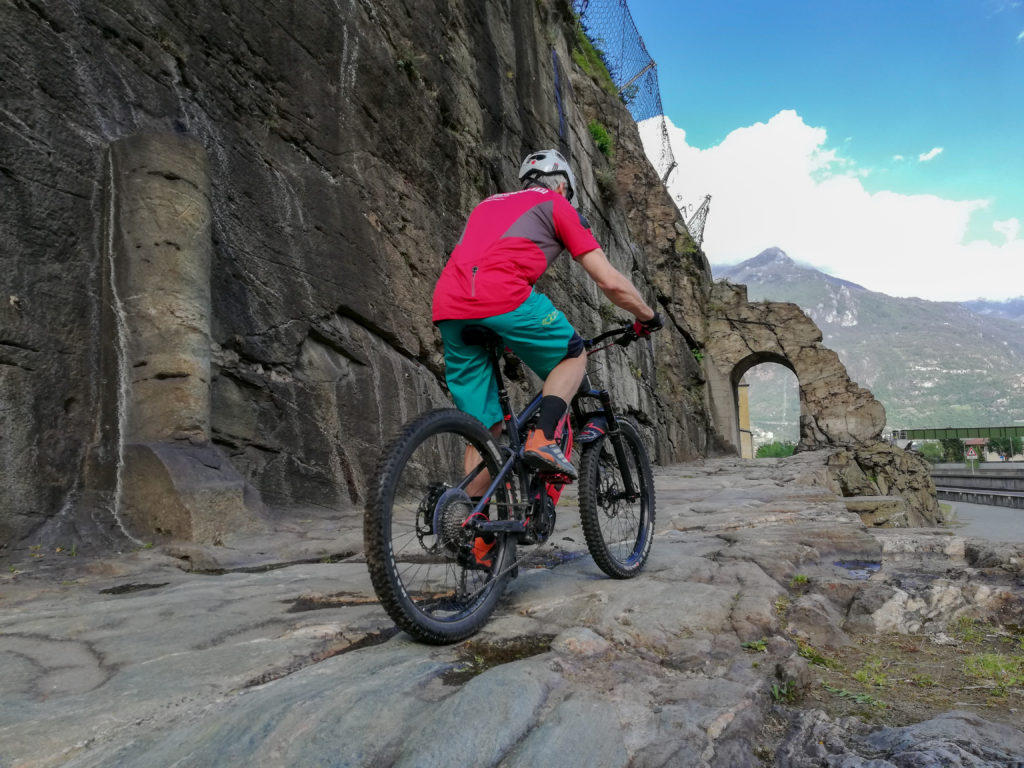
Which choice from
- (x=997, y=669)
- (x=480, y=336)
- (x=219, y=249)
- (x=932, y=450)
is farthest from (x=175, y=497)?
(x=932, y=450)

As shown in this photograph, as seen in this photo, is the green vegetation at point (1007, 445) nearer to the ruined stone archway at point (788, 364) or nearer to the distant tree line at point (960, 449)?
the distant tree line at point (960, 449)

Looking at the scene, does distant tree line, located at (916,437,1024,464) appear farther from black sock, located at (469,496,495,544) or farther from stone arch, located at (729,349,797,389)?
black sock, located at (469,496,495,544)

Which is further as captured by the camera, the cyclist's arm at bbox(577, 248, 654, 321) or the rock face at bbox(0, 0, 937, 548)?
the rock face at bbox(0, 0, 937, 548)

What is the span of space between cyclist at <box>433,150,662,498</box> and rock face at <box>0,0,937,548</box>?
2270mm

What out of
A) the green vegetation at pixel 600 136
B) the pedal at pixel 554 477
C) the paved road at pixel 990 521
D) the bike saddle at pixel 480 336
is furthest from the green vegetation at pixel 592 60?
the pedal at pixel 554 477

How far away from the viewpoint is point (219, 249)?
512cm

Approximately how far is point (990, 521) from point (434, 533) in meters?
28.7

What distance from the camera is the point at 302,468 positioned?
5516mm

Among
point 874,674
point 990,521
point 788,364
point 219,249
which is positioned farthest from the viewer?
point 990,521

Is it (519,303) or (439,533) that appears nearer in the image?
(439,533)

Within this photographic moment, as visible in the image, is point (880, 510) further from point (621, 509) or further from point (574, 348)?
point (574, 348)

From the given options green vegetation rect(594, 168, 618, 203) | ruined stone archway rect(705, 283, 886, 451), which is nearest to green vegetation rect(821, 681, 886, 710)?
green vegetation rect(594, 168, 618, 203)

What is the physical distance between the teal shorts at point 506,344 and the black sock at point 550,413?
4.9 inches

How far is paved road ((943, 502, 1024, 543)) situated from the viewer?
62.4 feet
